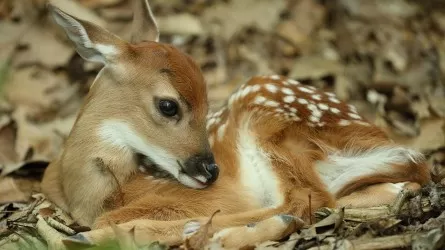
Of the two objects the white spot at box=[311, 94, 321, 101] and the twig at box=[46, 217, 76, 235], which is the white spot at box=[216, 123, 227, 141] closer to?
the white spot at box=[311, 94, 321, 101]

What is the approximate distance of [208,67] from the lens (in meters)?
7.95

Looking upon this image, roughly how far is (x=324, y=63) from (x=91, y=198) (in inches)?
152

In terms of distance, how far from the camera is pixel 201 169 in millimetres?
4566

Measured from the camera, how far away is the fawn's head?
4594 mm

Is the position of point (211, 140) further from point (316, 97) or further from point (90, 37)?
point (90, 37)

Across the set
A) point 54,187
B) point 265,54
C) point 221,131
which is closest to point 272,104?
point 221,131

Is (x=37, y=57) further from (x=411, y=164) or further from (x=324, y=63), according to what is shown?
(x=411, y=164)

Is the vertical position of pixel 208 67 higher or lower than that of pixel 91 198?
lower

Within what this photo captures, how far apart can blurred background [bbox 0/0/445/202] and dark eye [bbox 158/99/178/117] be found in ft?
6.44

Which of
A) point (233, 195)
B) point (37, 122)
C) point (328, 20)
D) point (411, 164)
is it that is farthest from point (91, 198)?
point (328, 20)

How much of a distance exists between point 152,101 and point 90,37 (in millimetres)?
521

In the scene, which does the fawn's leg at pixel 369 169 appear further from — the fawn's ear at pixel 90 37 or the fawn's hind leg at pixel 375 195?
the fawn's ear at pixel 90 37

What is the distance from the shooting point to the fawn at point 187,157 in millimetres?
4598

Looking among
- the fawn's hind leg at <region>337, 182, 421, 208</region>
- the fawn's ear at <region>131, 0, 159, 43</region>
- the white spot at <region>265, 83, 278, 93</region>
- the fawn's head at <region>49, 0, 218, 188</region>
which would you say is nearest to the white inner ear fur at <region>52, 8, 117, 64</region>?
the fawn's head at <region>49, 0, 218, 188</region>
